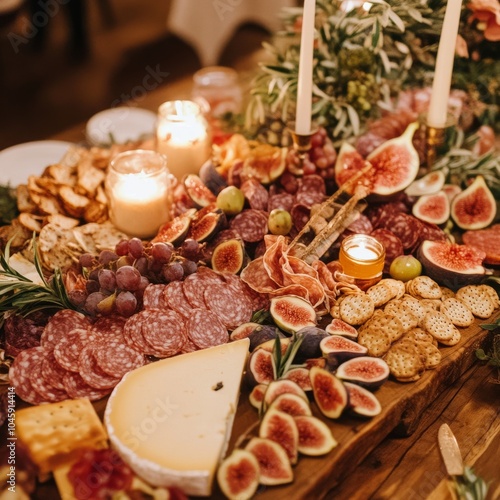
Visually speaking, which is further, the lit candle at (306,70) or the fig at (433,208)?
the fig at (433,208)

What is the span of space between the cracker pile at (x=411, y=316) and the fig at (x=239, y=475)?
468 mm

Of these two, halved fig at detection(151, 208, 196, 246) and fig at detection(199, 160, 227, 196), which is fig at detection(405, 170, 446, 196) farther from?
halved fig at detection(151, 208, 196, 246)

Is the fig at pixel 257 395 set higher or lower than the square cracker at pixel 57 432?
lower

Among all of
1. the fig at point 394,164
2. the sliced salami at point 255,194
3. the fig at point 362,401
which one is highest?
the fig at point 394,164

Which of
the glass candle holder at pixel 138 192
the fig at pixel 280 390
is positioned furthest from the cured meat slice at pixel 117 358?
the glass candle holder at pixel 138 192

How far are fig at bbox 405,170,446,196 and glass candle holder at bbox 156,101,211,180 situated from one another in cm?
80

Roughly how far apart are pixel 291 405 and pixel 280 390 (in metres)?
0.05

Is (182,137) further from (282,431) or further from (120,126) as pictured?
(282,431)

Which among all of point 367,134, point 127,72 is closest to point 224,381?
point 367,134

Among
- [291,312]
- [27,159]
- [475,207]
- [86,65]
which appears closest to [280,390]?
[291,312]

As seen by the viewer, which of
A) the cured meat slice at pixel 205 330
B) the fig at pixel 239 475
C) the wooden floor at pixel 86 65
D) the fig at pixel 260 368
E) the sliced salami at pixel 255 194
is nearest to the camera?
the fig at pixel 239 475

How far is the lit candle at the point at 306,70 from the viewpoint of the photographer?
185 cm

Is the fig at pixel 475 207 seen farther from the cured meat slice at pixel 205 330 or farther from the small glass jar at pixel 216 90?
the small glass jar at pixel 216 90

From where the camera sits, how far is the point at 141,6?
6520 millimetres
